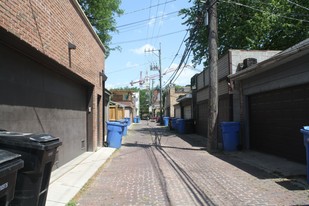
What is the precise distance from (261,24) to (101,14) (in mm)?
12870

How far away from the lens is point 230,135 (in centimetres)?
1611

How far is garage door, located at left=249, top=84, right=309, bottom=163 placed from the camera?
11.6 meters

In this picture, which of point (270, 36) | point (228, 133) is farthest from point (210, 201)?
point (270, 36)

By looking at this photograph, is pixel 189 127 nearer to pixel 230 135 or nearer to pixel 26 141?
pixel 230 135

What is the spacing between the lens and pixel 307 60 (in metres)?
11.0

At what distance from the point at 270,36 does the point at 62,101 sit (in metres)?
21.2

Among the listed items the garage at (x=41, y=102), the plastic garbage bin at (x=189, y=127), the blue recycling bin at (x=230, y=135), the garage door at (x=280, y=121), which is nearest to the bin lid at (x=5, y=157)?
the garage at (x=41, y=102)

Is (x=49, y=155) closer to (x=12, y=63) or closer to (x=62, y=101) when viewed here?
(x=12, y=63)

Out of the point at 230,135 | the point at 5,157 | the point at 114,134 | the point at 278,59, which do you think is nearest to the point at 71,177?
the point at 5,157

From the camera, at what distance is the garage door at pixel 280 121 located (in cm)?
1159

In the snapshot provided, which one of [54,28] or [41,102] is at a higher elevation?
[54,28]

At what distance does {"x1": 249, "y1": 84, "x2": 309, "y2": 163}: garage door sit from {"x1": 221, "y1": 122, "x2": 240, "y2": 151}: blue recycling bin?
632 millimetres

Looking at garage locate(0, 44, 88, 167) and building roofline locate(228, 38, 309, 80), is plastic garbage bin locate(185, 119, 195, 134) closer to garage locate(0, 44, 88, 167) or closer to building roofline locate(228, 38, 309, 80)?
building roofline locate(228, 38, 309, 80)

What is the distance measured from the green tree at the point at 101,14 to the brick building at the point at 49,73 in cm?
1614
